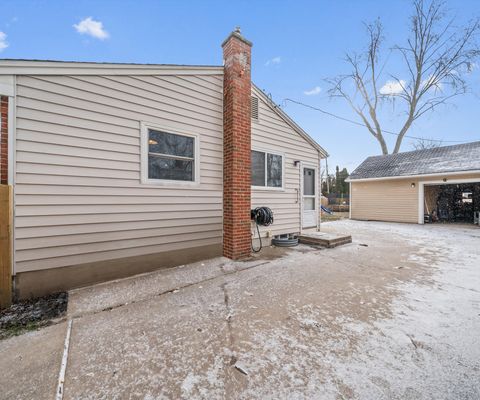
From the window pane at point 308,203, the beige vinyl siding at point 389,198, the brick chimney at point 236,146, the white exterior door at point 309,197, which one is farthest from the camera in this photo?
the beige vinyl siding at point 389,198

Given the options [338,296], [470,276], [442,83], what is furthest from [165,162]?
[442,83]

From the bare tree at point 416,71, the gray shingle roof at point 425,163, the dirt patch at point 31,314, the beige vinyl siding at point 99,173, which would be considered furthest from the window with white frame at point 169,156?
the bare tree at point 416,71

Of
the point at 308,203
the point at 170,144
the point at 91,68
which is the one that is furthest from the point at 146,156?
the point at 308,203

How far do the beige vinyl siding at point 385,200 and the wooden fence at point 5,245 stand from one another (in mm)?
14751

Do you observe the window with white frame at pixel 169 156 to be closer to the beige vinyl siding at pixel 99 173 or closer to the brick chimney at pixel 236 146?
the beige vinyl siding at pixel 99 173

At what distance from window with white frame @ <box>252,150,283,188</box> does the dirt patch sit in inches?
163

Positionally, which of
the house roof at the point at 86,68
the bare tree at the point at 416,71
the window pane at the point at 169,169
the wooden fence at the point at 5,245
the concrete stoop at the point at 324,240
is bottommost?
the concrete stoop at the point at 324,240

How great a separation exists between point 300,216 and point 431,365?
504 centimetres

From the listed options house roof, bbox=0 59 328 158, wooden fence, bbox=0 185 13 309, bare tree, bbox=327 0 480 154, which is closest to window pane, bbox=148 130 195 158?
house roof, bbox=0 59 328 158

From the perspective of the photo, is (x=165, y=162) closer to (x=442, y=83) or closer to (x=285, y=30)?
(x=285, y=30)

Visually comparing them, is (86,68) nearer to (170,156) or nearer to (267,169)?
(170,156)

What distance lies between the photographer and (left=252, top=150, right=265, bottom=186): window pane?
5.51 metres

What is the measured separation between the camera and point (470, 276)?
146 inches

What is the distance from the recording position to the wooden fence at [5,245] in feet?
8.66
